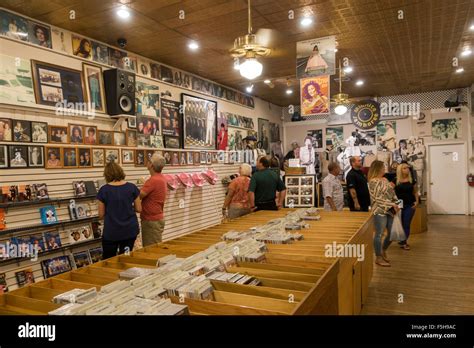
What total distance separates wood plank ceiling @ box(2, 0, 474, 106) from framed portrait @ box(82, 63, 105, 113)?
19.7 inches

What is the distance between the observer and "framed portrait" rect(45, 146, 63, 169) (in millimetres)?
4734

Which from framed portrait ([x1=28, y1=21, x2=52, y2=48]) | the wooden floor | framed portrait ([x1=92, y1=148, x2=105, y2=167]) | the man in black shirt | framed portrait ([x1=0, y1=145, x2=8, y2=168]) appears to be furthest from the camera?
the man in black shirt

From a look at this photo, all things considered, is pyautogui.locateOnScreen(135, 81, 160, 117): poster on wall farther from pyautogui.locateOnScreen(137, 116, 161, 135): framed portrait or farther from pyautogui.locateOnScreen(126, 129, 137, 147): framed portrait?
pyautogui.locateOnScreen(126, 129, 137, 147): framed portrait

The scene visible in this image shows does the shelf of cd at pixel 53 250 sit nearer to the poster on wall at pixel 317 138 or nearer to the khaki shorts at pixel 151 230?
the khaki shorts at pixel 151 230

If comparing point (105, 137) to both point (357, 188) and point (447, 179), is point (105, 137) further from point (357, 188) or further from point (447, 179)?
point (447, 179)

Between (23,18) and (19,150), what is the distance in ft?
5.59

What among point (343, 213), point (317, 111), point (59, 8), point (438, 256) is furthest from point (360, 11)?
point (438, 256)

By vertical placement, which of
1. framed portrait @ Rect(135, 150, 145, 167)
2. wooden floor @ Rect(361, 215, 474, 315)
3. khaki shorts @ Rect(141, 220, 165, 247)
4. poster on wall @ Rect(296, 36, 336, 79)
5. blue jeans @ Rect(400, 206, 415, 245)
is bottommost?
wooden floor @ Rect(361, 215, 474, 315)

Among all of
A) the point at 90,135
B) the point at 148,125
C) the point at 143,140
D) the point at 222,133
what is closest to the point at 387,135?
the point at 222,133

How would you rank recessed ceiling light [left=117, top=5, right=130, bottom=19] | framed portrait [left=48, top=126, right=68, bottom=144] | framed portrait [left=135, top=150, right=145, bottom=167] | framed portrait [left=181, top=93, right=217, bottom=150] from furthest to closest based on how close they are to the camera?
framed portrait [left=181, top=93, right=217, bottom=150] → framed portrait [left=135, top=150, right=145, bottom=167] → framed portrait [left=48, top=126, right=68, bottom=144] → recessed ceiling light [left=117, top=5, right=130, bottom=19]

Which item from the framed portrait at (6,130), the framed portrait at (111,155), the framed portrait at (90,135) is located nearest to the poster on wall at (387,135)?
the framed portrait at (111,155)

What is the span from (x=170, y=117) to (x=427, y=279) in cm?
527

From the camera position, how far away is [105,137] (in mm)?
5656

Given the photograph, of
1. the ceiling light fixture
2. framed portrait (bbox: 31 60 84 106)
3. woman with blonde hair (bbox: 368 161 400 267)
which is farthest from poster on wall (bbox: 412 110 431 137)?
framed portrait (bbox: 31 60 84 106)
